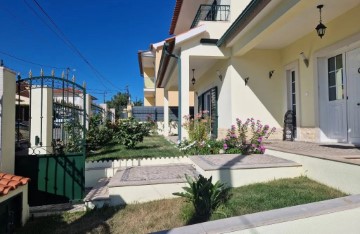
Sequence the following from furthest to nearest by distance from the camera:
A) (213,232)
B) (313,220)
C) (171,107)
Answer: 1. (171,107)
2. (313,220)
3. (213,232)

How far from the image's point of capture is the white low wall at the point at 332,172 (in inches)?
155

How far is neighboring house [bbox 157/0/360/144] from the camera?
6395mm

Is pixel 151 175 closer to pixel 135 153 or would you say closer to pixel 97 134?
pixel 135 153

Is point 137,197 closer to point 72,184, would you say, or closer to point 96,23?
point 72,184

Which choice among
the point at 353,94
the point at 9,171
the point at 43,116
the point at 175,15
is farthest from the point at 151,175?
the point at 175,15

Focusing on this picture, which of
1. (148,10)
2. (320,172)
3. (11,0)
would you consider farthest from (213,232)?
(148,10)

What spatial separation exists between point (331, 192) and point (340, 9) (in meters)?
4.41

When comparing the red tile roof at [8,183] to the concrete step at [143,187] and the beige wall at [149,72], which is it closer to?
the concrete step at [143,187]

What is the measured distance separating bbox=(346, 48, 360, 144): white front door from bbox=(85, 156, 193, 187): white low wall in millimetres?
4017

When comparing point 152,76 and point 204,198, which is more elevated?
point 152,76

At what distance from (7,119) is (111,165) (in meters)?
2.81

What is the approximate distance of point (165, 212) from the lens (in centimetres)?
422

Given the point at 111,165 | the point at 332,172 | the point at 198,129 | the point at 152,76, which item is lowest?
the point at 111,165

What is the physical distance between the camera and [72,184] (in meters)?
5.09
